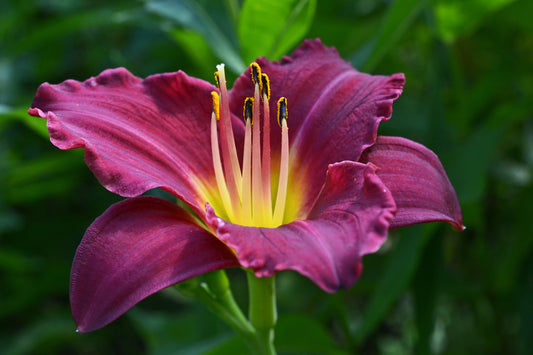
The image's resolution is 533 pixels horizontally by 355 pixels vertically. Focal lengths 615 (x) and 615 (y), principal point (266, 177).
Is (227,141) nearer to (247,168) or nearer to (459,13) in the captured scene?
(247,168)

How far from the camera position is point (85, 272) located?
2.08 ft

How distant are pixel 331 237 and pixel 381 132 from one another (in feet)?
2.60

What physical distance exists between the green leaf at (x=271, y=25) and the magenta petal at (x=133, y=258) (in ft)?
1.43

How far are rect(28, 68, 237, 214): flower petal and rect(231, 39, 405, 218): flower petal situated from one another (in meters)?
0.08

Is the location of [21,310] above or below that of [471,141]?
below

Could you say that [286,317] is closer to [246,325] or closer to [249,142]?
[246,325]

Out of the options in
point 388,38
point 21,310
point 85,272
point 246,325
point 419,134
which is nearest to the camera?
point 85,272

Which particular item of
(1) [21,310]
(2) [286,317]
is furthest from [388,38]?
(1) [21,310]

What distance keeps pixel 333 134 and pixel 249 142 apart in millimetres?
109

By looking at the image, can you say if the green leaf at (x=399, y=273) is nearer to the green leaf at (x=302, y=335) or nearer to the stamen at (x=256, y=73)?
the green leaf at (x=302, y=335)

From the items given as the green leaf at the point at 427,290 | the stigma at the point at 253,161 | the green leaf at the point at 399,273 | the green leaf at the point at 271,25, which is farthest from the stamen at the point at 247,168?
the green leaf at the point at 427,290

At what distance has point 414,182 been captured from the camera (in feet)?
2.37

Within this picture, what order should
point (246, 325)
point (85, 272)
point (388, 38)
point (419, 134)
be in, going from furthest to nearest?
point (419, 134)
point (388, 38)
point (246, 325)
point (85, 272)

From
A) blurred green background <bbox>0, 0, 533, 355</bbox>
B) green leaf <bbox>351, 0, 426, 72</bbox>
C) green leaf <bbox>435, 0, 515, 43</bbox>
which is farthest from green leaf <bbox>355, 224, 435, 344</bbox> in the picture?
green leaf <bbox>435, 0, 515, 43</bbox>
